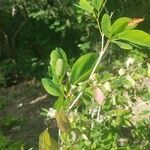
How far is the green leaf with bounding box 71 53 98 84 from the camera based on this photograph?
0.84m

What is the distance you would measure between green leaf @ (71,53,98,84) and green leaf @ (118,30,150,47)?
0.27ft

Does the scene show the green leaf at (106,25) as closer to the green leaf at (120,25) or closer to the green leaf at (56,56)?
the green leaf at (120,25)

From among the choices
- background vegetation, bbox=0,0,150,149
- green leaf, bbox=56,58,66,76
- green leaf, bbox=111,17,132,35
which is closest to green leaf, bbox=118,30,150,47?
green leaf, bbox=111,17,132,35

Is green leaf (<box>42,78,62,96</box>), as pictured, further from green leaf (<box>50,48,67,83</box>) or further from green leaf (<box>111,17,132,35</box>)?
green leaf (<box>111,17,132,35</box>)

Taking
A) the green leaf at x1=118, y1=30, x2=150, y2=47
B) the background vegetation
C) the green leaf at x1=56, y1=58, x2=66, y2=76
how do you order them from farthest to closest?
the background vegetation
the green leaf at x1=56, y1=58, x2=66, y2=76
the green leaf at x1=118, y1=30, x2=150, y2=47

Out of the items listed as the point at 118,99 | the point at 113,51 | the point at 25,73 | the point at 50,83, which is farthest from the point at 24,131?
the point at 50,83

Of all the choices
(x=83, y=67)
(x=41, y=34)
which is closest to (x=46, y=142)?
(x=83, y=67)

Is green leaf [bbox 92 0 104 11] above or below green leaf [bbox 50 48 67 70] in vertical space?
above

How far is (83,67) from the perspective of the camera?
841 millimetres

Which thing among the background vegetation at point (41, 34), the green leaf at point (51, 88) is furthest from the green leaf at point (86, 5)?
the background vegetation at point (41, 34)

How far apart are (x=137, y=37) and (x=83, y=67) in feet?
0.37

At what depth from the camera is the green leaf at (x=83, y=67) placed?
2.76 ft

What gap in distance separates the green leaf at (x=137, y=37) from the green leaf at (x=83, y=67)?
0.08 meters

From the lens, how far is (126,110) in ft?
8.09
